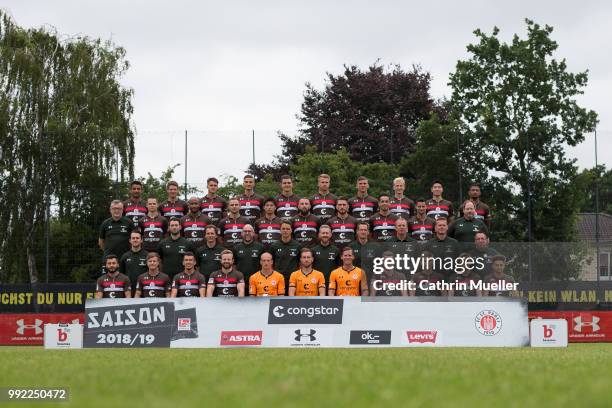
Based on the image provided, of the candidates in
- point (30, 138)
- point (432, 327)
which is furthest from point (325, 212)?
point (30, 138)

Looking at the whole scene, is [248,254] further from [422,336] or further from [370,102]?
[370,102]

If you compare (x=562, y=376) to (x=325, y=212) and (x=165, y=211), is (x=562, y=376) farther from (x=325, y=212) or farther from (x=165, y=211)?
(x=165, y=211)

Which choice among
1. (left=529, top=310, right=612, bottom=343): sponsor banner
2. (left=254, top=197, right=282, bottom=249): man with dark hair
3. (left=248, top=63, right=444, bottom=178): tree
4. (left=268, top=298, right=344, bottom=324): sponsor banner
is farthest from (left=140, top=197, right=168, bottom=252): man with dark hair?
(left=248, top=63, right=444, bottom=178): tree

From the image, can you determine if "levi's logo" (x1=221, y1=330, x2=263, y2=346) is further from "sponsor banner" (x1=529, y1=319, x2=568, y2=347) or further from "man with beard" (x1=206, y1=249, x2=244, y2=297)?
"sponsor banner" (x1=529, y1=319, x2=568, y2=347)

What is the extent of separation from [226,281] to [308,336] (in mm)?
2253

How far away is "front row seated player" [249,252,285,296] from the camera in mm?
19312

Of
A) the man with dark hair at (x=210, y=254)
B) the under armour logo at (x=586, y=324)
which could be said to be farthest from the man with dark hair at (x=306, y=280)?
the under armour logo at (x=586, y=324)

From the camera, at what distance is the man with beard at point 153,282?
1991 cm

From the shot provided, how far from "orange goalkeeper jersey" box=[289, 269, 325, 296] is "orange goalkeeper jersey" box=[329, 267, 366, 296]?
24 cm

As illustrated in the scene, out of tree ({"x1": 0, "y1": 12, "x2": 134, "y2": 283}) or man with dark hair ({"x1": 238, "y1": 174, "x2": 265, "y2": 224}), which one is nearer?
man with dark hair ({"x1": 238, "y1": 174, "x2": 265, "y2": 224})

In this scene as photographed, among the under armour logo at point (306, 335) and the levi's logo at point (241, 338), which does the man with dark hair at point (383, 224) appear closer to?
the under armour logo at point (306, 335)

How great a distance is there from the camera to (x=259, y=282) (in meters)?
19.5

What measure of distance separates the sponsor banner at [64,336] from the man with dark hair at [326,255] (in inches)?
192

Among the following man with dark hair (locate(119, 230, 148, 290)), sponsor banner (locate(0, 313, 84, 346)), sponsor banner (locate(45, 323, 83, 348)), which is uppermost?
man with dark hair (locate(119, 230, 148, 290))
